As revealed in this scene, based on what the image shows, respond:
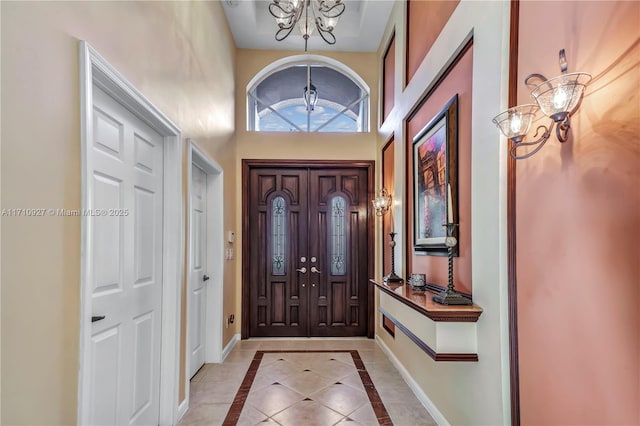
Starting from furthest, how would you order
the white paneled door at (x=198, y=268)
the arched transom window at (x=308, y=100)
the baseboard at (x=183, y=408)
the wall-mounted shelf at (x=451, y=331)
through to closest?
the arched transom window at (x=308, y=100) < the white paneled door at (x=198, y=268) < the baseboard at (x=183, y=408) < the wall-mounted shelf at (x=451, y=331)

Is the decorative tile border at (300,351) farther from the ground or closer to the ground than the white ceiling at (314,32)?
closer to the ground

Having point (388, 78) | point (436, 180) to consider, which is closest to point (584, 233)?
point (436, 180)

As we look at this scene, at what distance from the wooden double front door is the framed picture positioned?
→ 6.13 ft

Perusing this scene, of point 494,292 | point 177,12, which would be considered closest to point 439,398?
point 494,292

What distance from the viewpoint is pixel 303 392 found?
Result: 299cm

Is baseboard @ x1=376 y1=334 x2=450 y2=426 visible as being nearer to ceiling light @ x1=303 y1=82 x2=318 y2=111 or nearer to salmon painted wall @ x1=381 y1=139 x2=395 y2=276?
salmon painted wall @ x1=381 y1=139 x2=395 y2=276

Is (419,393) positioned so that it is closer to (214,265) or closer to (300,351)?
(300,351)

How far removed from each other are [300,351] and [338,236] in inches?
61.1

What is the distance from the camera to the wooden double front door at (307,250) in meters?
4.68

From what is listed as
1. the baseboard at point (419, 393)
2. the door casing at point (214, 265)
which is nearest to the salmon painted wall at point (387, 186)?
the baseboard at point (419, 393)

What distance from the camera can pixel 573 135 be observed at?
120 centimetres

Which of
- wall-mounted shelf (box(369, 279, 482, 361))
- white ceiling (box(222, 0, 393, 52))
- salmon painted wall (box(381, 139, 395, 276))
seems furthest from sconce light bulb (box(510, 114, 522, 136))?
white ceiling (box(222, 0, 393, 52))

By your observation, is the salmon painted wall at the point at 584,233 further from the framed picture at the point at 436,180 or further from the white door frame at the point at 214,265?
the white door frame at the point at 214,265

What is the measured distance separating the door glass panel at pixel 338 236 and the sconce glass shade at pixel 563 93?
3644 millimetres
